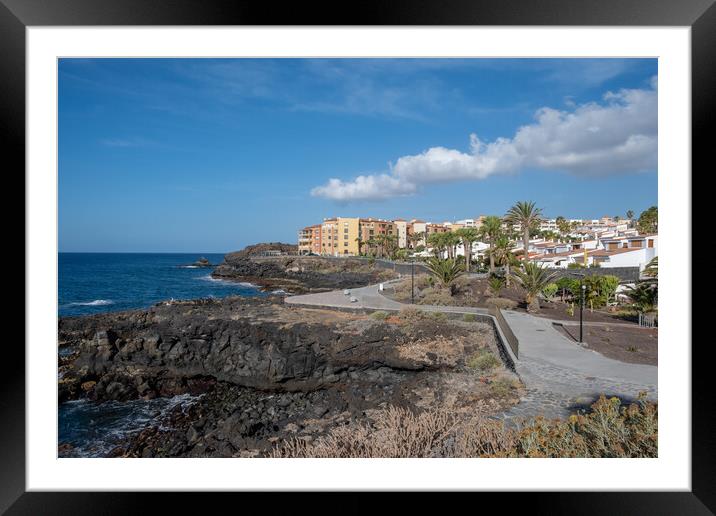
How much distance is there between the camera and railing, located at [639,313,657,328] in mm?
8000

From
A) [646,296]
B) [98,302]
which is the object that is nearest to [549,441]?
[646,296]

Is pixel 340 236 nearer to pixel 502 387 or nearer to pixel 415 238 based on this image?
pixel 415 238

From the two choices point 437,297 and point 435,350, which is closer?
point 435,350

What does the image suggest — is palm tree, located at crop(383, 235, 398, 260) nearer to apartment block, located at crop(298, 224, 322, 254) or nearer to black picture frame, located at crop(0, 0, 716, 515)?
apartment block, located at crop(298, 224, 322, 254)

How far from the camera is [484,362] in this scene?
6.58m

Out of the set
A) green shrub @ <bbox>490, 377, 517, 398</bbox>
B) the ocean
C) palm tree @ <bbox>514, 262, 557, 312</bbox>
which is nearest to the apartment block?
the ocean

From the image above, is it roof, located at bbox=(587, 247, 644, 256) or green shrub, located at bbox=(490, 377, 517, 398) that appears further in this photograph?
roof, located at bbox=(587, 247, 644, 256)

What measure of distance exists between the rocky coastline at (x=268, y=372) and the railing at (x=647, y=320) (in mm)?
3417

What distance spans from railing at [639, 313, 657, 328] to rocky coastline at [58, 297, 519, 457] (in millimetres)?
3417

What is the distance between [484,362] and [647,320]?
4.55 metres

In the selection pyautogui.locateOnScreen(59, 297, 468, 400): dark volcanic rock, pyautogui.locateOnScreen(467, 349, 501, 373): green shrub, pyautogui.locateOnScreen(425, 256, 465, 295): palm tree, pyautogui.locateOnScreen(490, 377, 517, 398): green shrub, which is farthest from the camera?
pyautogui.locateOnScreen(425, 256, 465, 295): palm tree

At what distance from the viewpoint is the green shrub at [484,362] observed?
643 cm

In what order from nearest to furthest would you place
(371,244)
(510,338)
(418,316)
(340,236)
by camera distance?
(510,338) → (418,316) → (371,244) → (340,236)
